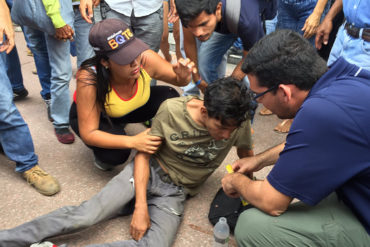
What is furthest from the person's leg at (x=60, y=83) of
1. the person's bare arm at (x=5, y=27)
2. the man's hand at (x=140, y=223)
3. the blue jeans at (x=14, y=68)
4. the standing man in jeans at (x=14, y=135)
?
the man's hand at (x=140, y=223)

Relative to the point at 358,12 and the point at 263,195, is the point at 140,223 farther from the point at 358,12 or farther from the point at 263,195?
the point at 358,12

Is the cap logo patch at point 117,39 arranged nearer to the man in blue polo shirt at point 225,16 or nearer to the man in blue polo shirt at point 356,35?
the man in blue polo shirt at point 225,16

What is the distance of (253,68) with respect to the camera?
58.4 inches

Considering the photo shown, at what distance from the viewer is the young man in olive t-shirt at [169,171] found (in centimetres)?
175

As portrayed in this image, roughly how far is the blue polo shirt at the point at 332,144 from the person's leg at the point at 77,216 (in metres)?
0.98

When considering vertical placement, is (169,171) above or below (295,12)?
below

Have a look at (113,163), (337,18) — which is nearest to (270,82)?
(113,163)

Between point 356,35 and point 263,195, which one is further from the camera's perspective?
point 356,35

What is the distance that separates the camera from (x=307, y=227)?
1484 mm

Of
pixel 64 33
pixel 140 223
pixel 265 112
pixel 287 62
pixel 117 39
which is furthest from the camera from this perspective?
pixel 265 112

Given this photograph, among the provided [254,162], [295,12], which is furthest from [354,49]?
[254,162]

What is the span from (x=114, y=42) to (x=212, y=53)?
4.02 ft

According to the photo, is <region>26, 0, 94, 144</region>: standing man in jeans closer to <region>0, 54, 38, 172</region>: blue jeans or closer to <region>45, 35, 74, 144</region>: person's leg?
<region>45, 35, 74, 144</region>: person's leg

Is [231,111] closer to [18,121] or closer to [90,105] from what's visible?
[90,105]
